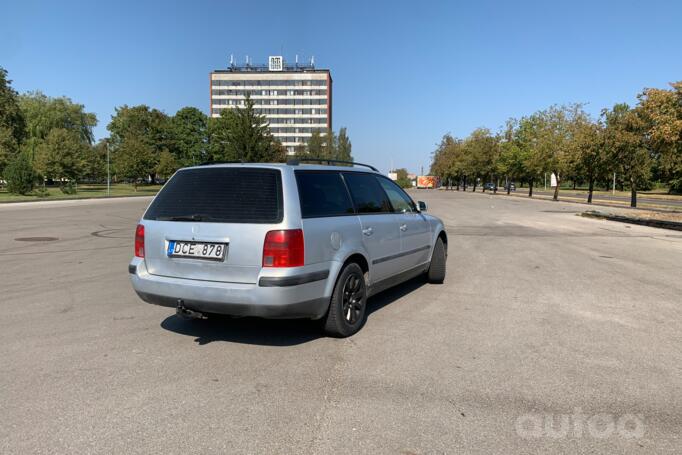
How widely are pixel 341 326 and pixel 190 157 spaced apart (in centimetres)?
7373

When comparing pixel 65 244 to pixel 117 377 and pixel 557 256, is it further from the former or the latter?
pixel 557 256

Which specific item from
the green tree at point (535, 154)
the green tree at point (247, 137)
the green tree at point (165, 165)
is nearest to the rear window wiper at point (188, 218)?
the green tree at point (247, 137)

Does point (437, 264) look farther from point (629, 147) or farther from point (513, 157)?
point (513, 157)

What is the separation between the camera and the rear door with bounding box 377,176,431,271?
20.2ft

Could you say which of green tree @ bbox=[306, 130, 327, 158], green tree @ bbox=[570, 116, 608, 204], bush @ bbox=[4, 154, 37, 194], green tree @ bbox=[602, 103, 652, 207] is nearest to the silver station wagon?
green tree @ bbox=[602, 103, 652, 207]

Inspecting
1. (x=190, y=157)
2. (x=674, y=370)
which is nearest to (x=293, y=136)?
(x=190, y=157)

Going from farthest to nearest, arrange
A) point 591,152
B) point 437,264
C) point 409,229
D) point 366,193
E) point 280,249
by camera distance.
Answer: point 591,152 < point 437,264 < point 409,229 < point 366,193 < point 280,249

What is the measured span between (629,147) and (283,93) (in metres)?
125

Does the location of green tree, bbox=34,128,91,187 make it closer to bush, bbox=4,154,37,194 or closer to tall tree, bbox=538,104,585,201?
bush, bbox=4,154,37,194

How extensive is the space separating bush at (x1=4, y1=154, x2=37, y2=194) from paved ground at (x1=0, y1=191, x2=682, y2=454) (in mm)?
36833

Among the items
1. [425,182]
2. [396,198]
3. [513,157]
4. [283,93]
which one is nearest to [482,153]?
[513,157]

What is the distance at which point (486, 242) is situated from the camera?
13344mm

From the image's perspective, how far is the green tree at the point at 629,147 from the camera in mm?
28750

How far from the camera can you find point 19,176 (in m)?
37.8
